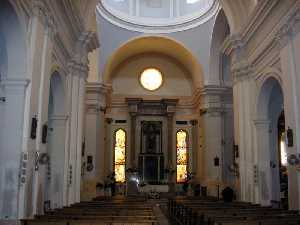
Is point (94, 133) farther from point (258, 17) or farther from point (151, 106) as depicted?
point (258, 17)

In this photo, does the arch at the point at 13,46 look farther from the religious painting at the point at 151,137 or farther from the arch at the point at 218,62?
the religious painting at the point at 151,137

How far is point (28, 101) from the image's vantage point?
350 inches

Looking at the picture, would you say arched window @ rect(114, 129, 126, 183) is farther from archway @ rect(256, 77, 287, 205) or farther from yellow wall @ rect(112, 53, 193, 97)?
archway @ rect(256, 77, 287, 205)

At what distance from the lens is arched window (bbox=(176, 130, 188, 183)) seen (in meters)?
24.0

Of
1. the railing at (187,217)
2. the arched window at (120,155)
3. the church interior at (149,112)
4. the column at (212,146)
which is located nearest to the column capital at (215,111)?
the column at (212,146)

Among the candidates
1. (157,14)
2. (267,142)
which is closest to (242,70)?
(267,142)

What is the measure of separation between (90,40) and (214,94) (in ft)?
28.2

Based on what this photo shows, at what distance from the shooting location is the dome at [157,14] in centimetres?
2092

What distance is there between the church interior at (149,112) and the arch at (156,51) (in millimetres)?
110

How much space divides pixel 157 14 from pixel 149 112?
5712 millimetres

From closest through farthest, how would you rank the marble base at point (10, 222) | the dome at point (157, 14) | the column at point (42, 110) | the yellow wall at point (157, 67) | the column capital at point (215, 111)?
1. the marble base at point (10, 222)
2. the column at point (42, 110)
3. the column capital at point (215, 111)
4. the dome at point (157, 14)
5. the yellow wall at point (157, 67)

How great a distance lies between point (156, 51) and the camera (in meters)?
24.5

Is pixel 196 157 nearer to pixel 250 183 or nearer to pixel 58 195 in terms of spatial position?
pixel 250 183

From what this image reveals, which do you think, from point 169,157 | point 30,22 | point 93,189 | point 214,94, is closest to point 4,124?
point 30,22
